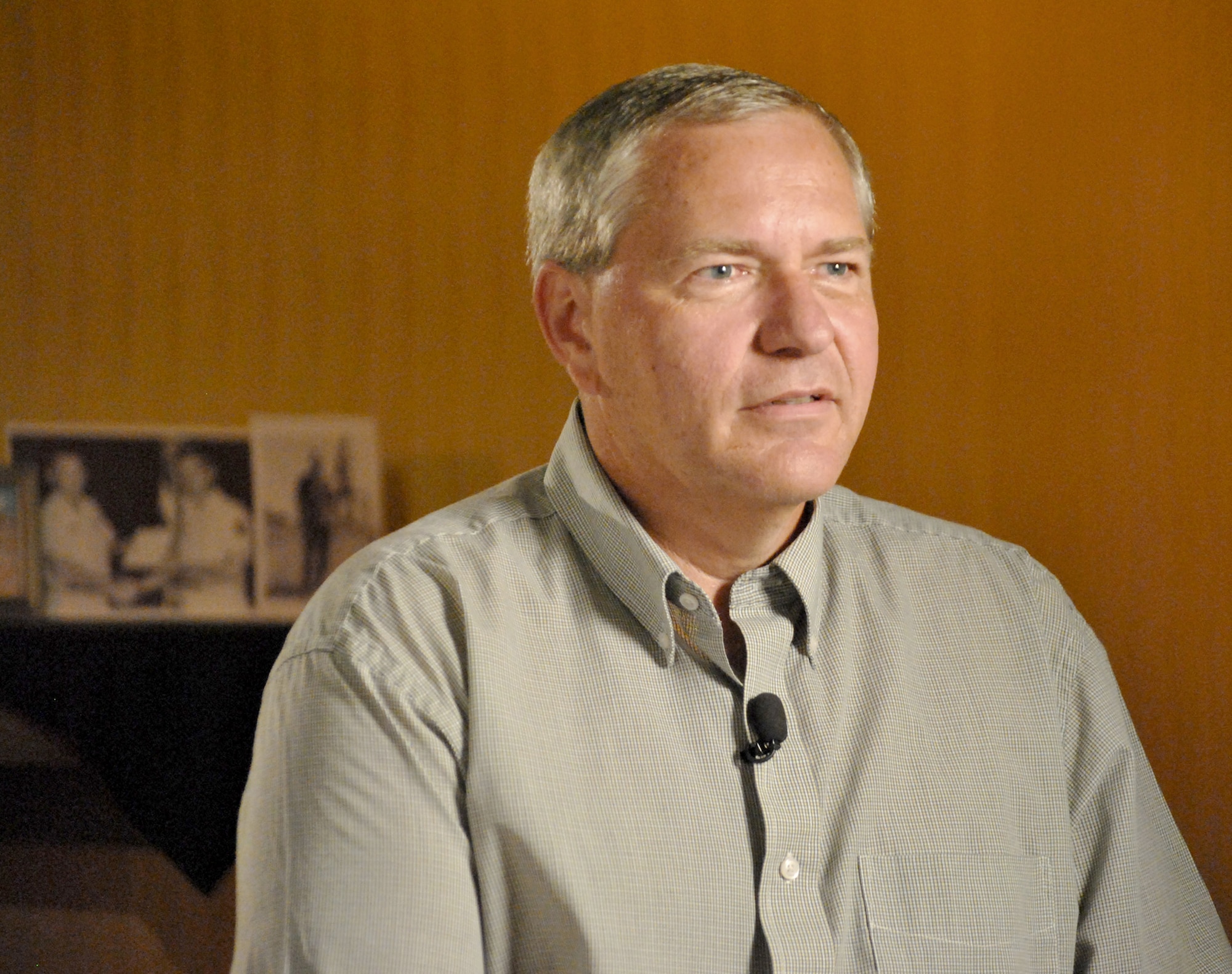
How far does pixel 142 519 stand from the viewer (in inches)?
79.0

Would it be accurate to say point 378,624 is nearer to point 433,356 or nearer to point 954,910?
point 954,910

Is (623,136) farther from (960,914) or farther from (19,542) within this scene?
(19,542)

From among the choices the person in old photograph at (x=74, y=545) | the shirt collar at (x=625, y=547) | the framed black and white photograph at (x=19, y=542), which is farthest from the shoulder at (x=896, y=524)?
the framed black and white photograph at (x=19, y=542)

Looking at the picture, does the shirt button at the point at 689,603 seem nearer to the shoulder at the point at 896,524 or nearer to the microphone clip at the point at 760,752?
the microphone clip at the point at 760,752

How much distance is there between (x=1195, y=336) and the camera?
186cm

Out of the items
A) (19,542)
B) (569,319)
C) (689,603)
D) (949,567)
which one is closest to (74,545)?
(19,542)

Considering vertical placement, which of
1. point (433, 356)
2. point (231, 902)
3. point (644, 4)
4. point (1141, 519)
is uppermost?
point (644, 4)

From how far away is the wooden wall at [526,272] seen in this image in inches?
74.2

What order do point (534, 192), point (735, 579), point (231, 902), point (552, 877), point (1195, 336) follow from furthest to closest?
point (231, 902) → point (1195, 336) → point (534, 192) → point (735, 579) → point (552, 877)

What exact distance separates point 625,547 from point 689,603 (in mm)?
95

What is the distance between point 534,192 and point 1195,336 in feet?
3.45

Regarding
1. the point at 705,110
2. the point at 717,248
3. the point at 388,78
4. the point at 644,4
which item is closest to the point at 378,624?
the point at 717,248

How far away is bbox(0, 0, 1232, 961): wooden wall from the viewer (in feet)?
6.18

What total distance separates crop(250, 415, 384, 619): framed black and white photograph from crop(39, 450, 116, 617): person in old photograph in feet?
0.80
